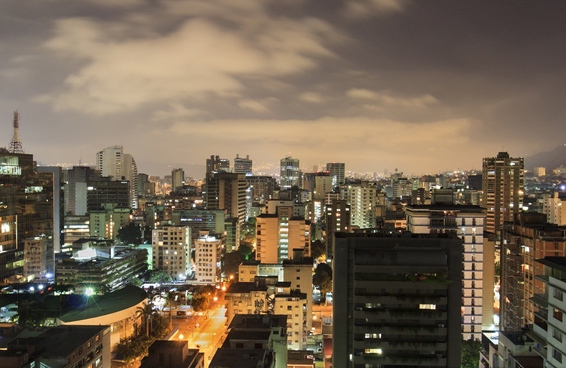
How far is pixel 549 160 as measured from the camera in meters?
83.8

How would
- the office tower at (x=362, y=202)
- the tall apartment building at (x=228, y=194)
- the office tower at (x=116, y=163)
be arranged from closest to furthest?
the tall apartment building at (x=228, y=194), the office tower at (x=362, y=202), the office tower at (x=116, y=163)

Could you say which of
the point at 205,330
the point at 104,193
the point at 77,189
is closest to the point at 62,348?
the point at 205,330

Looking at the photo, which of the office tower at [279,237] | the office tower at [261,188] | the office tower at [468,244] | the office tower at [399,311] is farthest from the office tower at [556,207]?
the office tower at [261,188]

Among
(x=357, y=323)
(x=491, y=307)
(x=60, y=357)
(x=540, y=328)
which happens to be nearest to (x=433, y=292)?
(x=357, y=323)

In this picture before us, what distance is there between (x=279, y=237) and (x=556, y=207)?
2569 centimetres

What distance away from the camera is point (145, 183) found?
9444cm

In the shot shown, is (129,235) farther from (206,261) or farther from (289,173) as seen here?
(289,173)

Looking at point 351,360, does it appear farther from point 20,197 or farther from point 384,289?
point 20,197

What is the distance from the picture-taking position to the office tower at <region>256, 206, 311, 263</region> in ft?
114

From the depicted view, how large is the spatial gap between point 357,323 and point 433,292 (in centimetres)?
202

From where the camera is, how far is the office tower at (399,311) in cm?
1173

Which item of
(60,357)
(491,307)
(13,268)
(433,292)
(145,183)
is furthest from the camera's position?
(145,183)

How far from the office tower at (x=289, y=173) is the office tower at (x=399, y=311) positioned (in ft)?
273

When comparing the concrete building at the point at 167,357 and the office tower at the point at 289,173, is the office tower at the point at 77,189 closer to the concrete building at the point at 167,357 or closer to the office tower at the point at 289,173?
the office tower at the point at 289,173
